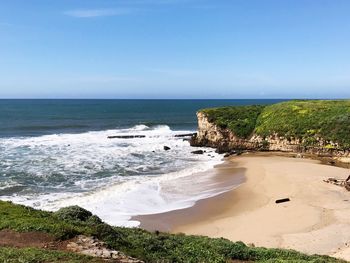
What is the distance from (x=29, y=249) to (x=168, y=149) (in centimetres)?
4662

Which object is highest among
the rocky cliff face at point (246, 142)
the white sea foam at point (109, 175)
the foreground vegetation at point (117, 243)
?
the foreground vegetation at point (117, 243)

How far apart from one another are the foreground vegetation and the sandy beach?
5883mm

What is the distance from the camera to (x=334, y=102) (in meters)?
64.5

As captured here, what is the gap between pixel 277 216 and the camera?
25719 millimetres

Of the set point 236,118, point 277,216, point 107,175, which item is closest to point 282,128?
point 236,118

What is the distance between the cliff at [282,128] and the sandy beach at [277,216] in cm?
1321

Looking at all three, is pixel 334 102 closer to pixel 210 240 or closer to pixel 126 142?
pixel 126 142

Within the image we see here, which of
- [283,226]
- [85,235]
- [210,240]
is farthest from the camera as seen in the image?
[283,226]

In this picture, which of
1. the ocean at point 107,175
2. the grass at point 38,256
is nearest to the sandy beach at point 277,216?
the ocean at point 107,175

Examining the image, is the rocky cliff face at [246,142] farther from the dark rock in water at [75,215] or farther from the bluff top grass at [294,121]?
the dark rock in water at [75,215]

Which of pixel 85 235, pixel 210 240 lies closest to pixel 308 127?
pixel 210 240

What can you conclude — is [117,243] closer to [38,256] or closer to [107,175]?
[38,256]

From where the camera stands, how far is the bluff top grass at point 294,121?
51.1m

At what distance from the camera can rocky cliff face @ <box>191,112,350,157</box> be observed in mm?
49875
